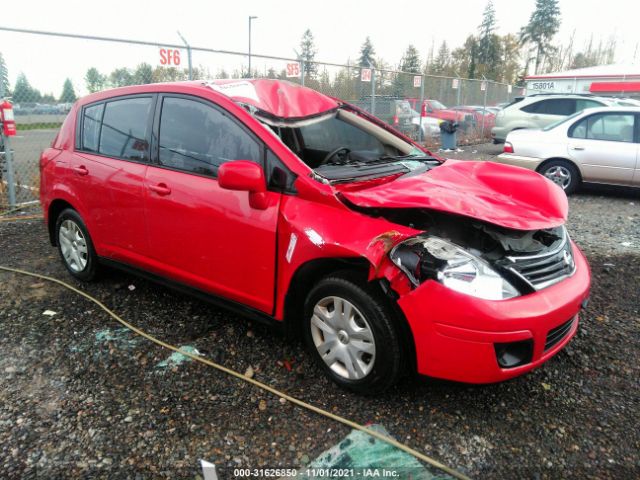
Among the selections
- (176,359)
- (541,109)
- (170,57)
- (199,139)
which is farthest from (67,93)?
(541,109)

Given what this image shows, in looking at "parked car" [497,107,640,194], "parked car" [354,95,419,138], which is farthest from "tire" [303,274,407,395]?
"parked car" [354,95,419,138]

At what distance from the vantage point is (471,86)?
17.6 metres

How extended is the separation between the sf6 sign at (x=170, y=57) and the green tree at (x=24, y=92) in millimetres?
1931

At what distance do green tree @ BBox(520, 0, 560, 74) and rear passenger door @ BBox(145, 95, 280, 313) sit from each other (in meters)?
66.4

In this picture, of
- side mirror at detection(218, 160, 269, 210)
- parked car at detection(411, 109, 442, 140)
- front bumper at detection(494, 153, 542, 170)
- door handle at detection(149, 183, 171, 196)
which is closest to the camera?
side mirror at detection(218, 160, 269, 210)

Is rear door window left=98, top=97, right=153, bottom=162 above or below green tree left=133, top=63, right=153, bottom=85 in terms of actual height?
below

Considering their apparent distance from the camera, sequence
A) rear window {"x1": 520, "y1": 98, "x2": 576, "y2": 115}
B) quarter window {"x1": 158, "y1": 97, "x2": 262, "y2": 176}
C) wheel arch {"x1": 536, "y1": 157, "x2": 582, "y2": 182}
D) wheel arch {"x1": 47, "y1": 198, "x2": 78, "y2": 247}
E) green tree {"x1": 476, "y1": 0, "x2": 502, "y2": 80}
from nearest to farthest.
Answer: quarter window {"x1": 158, "y1": 97, "x2": 262, "y2": 176} < wheel arch {"x1": 47, "y1": 198, "x2": 78, "y2": 247} < wheel arch {"x1": 536, "y1": 157, "x2": 582, "y2": 182} < rear window {"x1": 520, "y1": 98, "x2": 576, "y2": 115} < green tree {"x1": 476, "y1": 0, "x2": 502, "y2": 80}

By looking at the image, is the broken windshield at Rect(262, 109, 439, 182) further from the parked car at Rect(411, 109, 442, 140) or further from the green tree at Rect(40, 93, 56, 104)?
the parked car at Rect(411, 109, 442, 140)

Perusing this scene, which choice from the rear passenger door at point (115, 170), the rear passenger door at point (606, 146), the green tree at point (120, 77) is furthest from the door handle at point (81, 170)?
the rear passenger door at point (606, 146)

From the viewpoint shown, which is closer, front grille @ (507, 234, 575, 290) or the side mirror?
front grille @ (507, 234, 575, 290)

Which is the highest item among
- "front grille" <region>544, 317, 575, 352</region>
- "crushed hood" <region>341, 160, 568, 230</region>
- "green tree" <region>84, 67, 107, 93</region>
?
"green tree" <region>84, 67, 107, 93</region>

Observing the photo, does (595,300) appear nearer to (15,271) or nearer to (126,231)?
(126,231)

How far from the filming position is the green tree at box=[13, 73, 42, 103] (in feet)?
21.0

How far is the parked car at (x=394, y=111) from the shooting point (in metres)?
11.6
